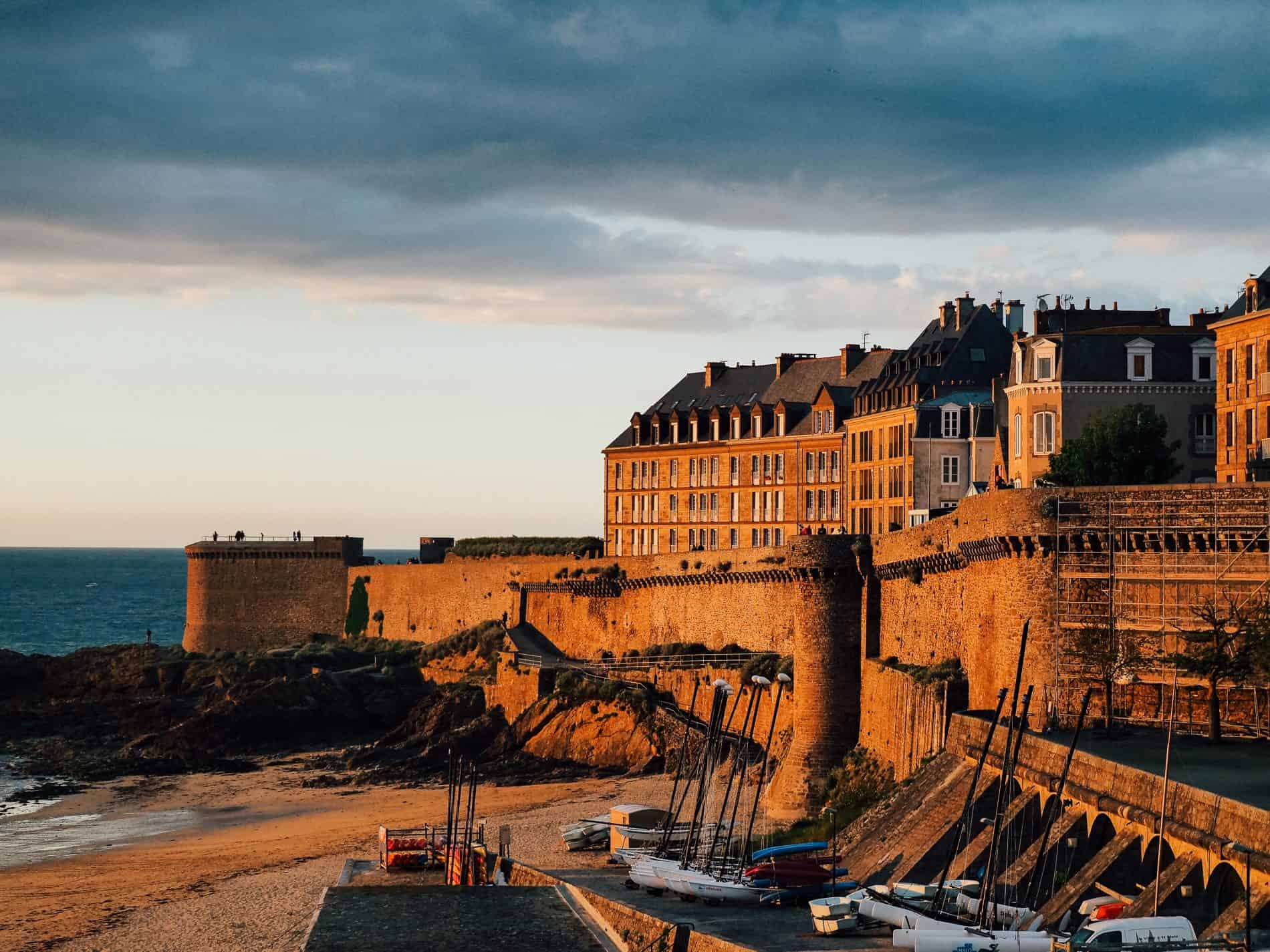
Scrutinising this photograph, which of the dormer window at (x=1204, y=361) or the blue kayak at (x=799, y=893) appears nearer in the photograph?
the blue kayak at (x=799, y=893)

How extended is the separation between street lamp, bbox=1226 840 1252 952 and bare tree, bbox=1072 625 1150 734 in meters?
10.6

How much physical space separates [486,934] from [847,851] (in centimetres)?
846

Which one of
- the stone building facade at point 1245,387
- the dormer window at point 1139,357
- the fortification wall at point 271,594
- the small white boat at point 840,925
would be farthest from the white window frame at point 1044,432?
the fortification wall at point 271,594

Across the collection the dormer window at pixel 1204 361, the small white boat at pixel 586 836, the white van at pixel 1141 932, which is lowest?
the small white boat at pixel 586 836

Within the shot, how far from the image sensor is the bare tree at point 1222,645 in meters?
32.3

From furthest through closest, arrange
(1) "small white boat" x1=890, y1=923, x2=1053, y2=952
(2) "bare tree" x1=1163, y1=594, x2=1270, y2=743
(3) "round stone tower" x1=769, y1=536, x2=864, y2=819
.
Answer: (3) "round stone tower" x1=769, y1=536, x2=864, y2=819, (2) "bare tree" x1=1163, y1=594, x2=1270, y2=743, (1) "small white boat" x1=890, y1=923, x2=1053, y2=952

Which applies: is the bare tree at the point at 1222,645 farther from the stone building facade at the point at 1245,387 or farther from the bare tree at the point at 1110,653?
the stone building facade at the point at 1245,387

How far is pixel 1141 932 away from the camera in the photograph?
23.0 metres

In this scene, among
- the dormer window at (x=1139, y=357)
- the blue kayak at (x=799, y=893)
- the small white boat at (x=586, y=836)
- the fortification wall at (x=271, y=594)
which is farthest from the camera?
the fortification wall at (x=271, y=594)

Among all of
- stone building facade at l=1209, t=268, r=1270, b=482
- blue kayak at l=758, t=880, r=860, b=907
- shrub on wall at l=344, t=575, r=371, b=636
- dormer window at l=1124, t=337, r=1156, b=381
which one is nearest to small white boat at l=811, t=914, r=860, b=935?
blue kayak at l=758, t=880, r=860, b=907

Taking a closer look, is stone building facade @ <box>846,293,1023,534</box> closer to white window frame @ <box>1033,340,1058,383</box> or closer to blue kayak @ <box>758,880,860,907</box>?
white window frame @ <box>1033,340,1058,383</box>

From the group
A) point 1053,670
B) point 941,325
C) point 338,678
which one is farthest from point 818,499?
point 1053,670

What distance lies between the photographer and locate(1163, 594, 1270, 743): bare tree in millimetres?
32281

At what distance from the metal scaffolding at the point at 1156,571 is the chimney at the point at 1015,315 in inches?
1310
